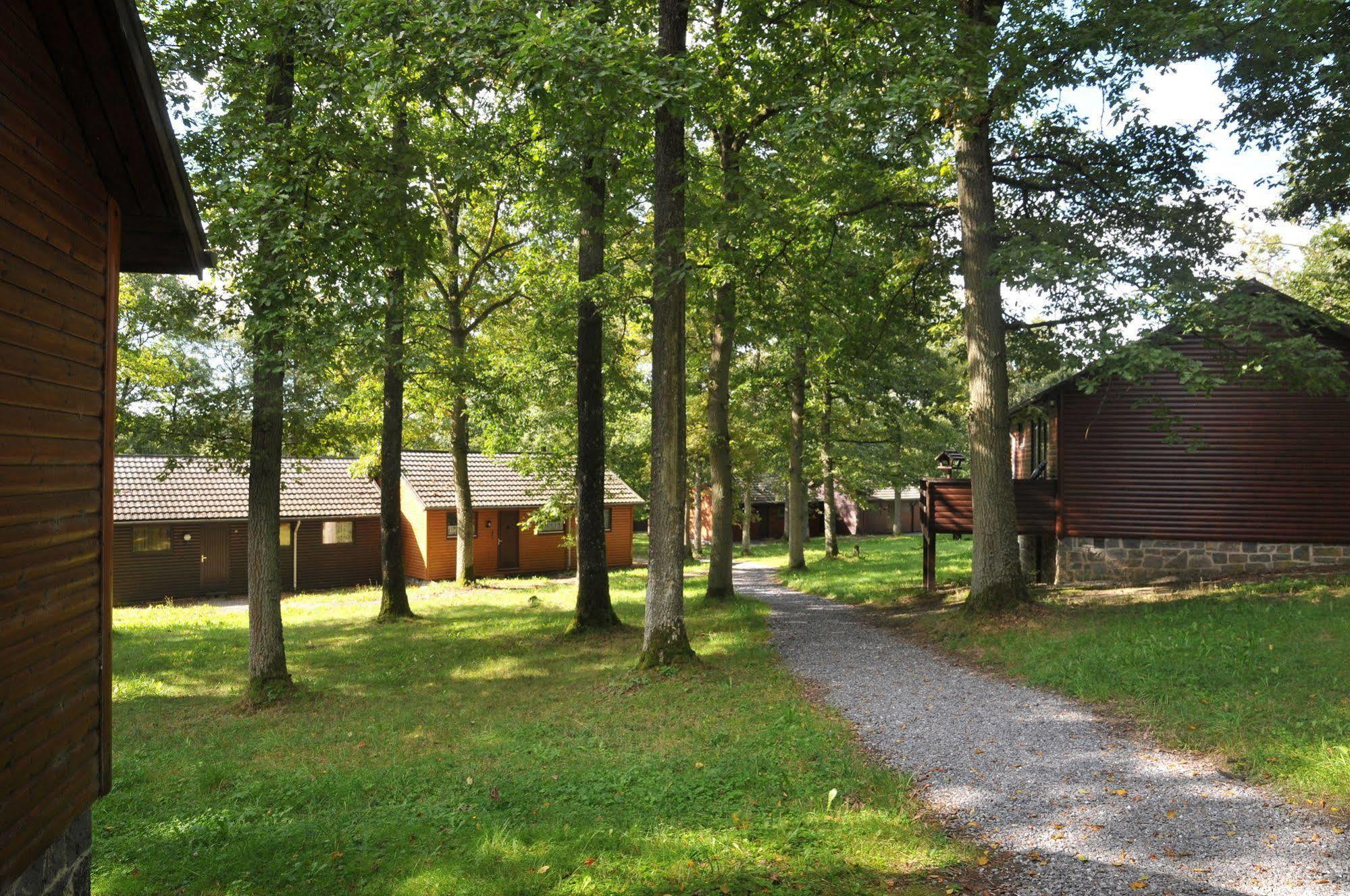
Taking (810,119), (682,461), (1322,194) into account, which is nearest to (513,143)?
(810,119)

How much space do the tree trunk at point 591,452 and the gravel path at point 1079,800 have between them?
5.72 metres

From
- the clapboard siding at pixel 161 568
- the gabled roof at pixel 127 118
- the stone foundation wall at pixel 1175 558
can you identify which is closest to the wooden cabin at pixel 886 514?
the stone foundation wall at pixel 1175 558

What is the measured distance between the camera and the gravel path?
4941 millimetres

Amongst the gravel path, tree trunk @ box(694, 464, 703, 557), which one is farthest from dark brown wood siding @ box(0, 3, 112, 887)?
tree trunk @ box(694, 464, 703, 557)

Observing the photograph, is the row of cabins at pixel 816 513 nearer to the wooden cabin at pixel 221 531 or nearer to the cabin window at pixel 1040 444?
the wooden cabin at pixel 221 531

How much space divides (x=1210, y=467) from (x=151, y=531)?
28.2m

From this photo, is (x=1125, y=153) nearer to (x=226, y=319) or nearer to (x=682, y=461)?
(x=682, y=461)

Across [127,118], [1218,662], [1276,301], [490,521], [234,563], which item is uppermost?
[1276,301]

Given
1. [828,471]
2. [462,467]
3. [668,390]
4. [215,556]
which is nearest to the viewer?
[668,390]

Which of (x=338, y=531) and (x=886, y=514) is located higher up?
(x=338, y=531)

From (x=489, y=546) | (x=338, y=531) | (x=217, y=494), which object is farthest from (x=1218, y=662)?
(x=217, y=494)

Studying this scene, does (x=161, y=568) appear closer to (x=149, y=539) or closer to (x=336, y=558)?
(x=149, y=539)

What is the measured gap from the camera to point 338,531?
2847cm

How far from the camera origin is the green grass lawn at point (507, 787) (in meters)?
5.33
